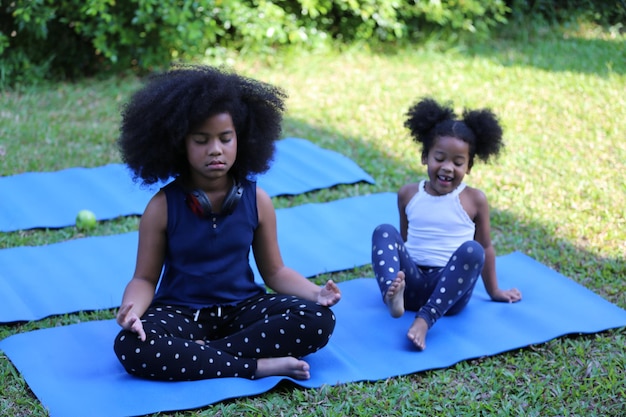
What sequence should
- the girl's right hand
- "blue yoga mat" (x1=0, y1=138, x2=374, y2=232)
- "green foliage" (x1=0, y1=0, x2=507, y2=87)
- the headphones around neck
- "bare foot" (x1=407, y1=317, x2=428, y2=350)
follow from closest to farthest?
1. the girl's right hand
2. the headphones around neck
3. "bare foot" (x1=407, y1=317, x2=428, y2=350)
4. "blue yoga mat" (x1=0, y1=138, x2=374, y2=232)
5. "green foliage" (x1=0, y1=0, x2=507, y2=87)

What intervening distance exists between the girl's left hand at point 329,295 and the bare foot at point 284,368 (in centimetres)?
25

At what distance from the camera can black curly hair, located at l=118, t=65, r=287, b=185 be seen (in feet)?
11.0

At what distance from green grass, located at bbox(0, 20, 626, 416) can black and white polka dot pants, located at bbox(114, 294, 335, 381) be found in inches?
6.7

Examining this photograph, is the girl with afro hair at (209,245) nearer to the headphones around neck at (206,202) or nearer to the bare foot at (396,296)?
the headphones around neck at (206,202)

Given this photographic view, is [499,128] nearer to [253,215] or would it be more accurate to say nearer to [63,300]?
[253,215]

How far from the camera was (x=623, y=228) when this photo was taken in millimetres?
5070

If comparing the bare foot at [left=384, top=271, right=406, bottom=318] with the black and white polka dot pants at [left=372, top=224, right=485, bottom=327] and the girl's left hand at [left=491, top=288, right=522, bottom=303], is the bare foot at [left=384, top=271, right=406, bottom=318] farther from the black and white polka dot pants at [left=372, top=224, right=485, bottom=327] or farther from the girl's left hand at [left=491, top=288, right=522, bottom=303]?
the girl's left hand at [left=491, top=288, right=522, bottom=303]

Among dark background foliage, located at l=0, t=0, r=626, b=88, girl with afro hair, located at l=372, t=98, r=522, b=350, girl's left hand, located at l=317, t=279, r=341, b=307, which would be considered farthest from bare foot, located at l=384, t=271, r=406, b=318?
dark background foliage, located at l=0, t=0, r=626, b=88

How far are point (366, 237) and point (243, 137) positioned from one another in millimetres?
1624

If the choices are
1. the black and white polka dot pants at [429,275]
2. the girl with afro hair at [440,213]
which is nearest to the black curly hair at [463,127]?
the girl with afro hair at [440,213]

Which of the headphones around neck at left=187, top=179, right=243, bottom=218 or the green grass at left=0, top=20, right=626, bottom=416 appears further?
the headphones around neck at left=187, top=179, right=243, bottom=218

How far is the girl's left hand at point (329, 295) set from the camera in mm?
3393

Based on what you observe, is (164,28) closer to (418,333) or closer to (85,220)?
(85,220)

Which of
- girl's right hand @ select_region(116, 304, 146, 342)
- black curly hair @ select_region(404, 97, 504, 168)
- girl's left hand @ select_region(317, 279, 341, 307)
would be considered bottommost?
girl's right hand @ select_region(116, 304, 146, 342)
